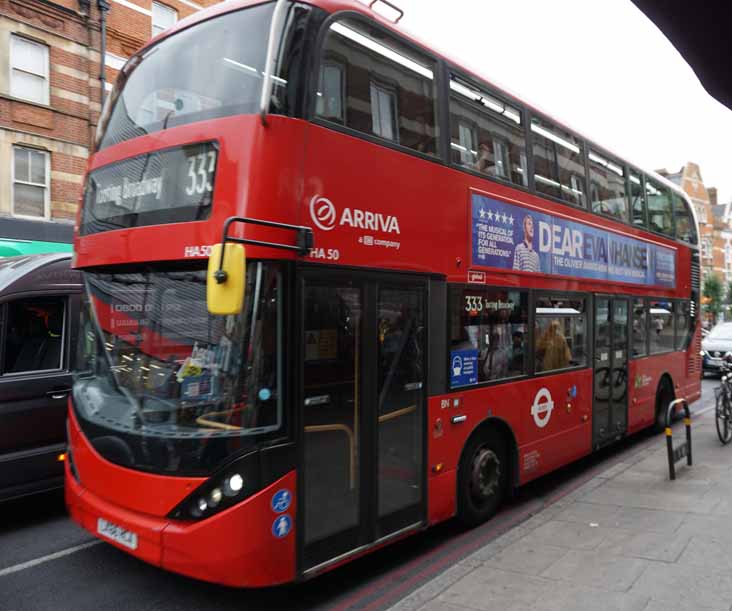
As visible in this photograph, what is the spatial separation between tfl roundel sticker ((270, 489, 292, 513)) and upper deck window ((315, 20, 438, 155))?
2.54 meters

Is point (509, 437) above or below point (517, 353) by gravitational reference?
below

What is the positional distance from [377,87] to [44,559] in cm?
468

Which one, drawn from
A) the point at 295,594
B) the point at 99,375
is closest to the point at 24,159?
the point at 99,375

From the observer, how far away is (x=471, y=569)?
4684 mm

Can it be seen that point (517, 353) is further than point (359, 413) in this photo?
Yes

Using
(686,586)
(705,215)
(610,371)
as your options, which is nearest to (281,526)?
(686,586)

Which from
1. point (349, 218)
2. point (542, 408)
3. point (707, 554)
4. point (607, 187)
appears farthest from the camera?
point (607, 187)

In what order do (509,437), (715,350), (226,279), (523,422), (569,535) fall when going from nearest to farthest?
(226,279) < (569,535) < (509,437) < (523,422) < (715,350)

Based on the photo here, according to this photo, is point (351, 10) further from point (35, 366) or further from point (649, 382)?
point (649, 382)

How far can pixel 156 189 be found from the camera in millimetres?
4152

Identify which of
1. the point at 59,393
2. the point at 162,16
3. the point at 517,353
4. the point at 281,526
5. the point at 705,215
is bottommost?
the point at 281,526

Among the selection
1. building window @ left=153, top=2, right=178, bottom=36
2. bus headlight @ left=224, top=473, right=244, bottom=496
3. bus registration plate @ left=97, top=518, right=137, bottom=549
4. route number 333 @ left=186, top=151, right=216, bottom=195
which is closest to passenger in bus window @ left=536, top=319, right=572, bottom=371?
bus headlight @ left=224, top=473, right=244, bottom=496

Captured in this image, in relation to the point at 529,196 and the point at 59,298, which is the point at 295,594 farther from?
the point at 529,196

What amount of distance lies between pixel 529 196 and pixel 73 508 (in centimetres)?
520
